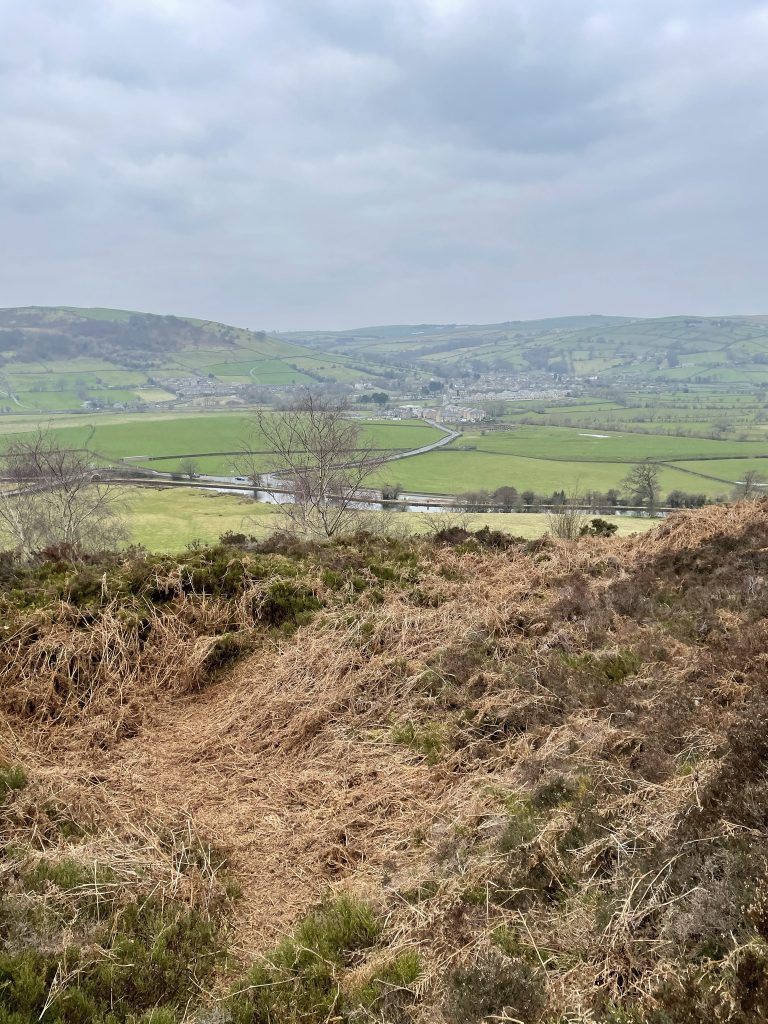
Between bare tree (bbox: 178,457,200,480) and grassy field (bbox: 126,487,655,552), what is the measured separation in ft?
43.4

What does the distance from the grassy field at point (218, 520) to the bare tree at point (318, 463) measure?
3335 millimetres

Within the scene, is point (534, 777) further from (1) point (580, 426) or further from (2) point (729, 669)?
(1) point (580, 426)

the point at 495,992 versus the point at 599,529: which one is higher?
the point at 599,529

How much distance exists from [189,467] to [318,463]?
5204 centimetres

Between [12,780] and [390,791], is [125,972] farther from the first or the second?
[12,780]

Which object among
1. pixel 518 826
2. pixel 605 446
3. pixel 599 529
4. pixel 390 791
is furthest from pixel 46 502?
pixel 605 446

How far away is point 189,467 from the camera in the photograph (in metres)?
76.8

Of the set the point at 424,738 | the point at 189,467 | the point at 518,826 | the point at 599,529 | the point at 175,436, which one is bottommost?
the point at 424,738

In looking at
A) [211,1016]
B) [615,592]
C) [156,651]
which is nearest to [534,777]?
[211,1016]

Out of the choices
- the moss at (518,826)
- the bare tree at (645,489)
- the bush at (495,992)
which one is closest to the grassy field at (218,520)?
the bare tree at (645,489)

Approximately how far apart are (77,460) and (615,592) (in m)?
33.8

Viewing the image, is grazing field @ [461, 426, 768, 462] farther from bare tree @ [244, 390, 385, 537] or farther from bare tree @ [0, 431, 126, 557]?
bare tree @ [0, 431, 126, 557]

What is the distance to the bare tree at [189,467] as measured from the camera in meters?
76.0

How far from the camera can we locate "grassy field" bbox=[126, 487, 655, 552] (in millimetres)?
39438
